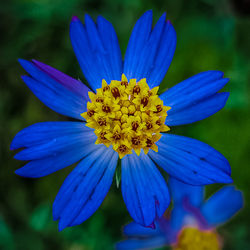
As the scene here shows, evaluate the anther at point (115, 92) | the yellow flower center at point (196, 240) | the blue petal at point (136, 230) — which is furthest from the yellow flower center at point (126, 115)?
the yellow flower center at point (196, 240)

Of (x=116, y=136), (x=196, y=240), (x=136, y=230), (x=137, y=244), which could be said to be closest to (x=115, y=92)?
(x=116, y=136)

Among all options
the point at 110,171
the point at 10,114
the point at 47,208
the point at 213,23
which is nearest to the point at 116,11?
the point at 213,23

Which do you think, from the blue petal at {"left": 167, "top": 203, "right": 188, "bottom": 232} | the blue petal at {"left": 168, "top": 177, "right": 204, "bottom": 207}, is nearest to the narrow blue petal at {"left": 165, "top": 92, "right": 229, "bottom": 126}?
the blue petal at {"left": 168, "top": 177, "right": 204, "bottom": 207}

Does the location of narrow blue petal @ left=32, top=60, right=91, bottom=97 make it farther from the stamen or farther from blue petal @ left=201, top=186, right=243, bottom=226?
blue petal @ left=201, top=186, right=243, bottom=226

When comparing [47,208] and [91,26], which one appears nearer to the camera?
[91,26]

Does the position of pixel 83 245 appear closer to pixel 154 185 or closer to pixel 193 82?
pixel 154 185

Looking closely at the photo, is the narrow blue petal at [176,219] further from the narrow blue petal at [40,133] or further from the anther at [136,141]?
the narrow blue petal at [40,133]

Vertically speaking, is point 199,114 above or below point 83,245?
above
